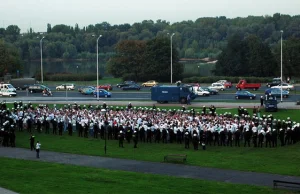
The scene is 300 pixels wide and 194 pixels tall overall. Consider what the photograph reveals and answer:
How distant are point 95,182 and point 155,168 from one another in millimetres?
4663

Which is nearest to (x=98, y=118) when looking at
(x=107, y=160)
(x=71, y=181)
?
(x=107, y=160)

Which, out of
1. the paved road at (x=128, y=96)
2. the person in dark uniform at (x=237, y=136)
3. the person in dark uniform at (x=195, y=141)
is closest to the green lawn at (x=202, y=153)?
the person in dark uniform at (x=195, y=141)

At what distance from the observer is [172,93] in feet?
209

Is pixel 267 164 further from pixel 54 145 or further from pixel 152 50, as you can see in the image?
pixel 152 50

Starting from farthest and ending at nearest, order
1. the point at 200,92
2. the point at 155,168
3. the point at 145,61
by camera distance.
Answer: the point at 145,61
the point at 200,92
the point at 155,168

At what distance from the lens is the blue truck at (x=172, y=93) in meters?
63.7

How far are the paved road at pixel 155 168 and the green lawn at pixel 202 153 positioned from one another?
0.94 meters

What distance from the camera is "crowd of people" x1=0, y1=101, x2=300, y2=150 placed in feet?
130

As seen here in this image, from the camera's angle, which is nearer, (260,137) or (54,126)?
(260,137)

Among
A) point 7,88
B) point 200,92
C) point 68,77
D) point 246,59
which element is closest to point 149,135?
point 200,92

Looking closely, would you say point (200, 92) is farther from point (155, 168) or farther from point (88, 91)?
point (155, 168)

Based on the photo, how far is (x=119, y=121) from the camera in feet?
144

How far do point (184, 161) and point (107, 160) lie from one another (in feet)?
15.6

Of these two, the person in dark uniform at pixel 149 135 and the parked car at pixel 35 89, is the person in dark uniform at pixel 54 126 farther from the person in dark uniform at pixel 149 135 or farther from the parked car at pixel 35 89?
the parked car at pixel 35 89
